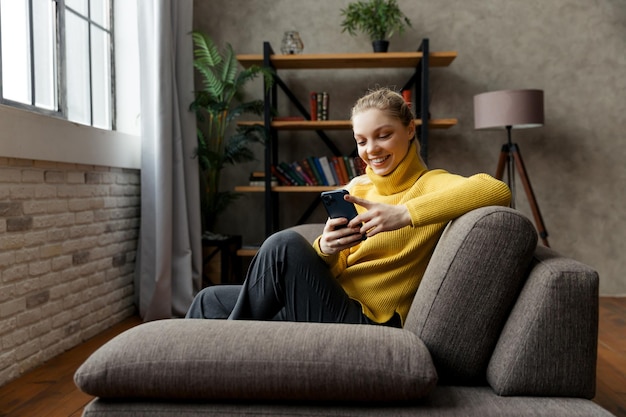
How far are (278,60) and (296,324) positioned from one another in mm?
2942

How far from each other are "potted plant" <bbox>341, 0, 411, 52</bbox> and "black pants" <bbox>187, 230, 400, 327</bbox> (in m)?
2.73

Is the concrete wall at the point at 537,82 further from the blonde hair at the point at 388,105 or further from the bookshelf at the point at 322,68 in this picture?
the blonde hair at the point at 388,105

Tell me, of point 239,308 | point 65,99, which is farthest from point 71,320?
point 239,308

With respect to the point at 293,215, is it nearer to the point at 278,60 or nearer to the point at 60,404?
the point at 278,60

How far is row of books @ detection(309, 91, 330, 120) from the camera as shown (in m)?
4.12

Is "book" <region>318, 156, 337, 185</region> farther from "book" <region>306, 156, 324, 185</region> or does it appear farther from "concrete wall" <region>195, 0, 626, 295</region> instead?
"concrete wall" <region>195, 0, 626, 295</region>

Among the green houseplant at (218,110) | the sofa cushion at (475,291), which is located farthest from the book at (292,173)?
the sofa cushion at (475,291)

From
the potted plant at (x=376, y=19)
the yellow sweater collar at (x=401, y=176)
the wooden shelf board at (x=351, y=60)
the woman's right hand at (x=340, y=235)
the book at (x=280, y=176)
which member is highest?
the potted plant at (x=376, y=19)

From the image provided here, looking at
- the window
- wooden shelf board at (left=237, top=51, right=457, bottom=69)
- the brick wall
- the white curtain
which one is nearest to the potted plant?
wooden shelf board at (left=237, top=51, right=457, bottom=69)

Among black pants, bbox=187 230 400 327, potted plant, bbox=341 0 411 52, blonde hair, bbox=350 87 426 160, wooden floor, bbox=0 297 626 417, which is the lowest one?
wooden floor, bbox=0 297 626 417

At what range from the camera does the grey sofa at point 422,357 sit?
1.20 m

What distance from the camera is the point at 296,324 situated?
1353 mm

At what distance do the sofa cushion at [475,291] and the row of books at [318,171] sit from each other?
277cm

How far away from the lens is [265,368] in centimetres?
120
